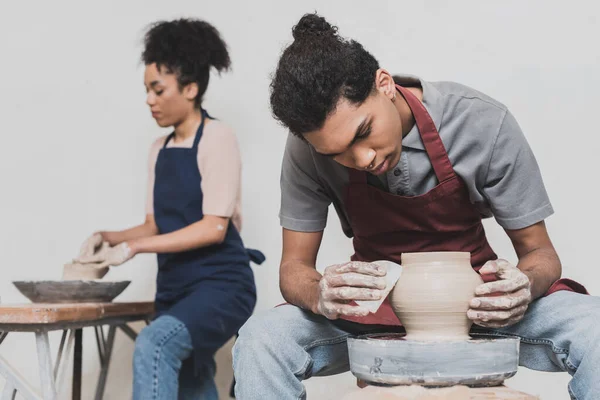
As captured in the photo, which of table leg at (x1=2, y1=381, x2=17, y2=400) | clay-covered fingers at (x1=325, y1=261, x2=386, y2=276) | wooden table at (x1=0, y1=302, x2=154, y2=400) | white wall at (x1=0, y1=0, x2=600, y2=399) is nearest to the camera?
clay-covered fingers at (x1=325, y1=261, x2=386, y2=276)

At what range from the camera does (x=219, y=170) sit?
2283 millimetres

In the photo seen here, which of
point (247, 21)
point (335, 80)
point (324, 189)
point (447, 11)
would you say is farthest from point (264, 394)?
point (247, 21)

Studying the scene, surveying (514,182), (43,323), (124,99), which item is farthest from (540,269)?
(124,99)

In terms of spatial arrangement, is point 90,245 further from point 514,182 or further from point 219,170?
point 514,182

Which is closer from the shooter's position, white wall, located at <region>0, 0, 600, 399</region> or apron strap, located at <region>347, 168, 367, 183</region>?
apron strap, located at <region>347, 168, 367, 183</region>

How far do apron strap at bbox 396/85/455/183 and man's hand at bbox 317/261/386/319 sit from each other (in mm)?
373

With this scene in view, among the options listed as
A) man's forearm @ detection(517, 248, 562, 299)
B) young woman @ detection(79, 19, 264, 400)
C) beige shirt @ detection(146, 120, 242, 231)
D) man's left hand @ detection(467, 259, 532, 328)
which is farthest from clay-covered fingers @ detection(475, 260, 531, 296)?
beige shirt @ detection(146, 120, 242, 231)

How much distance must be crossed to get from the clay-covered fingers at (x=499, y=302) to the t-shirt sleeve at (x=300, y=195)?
56 centimetres

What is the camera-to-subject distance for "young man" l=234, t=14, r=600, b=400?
1.33m

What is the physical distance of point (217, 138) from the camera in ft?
7.68

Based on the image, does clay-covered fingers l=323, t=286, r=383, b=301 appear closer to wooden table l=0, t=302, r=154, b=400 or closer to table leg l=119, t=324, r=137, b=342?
wooden table l=0, t=302, r=154, b=400

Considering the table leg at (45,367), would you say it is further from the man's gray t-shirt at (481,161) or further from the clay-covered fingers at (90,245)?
the man's gray t-shirt at (481,161)

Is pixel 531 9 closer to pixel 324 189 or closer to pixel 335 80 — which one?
pixel 324 189

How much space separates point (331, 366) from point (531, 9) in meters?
1.64
